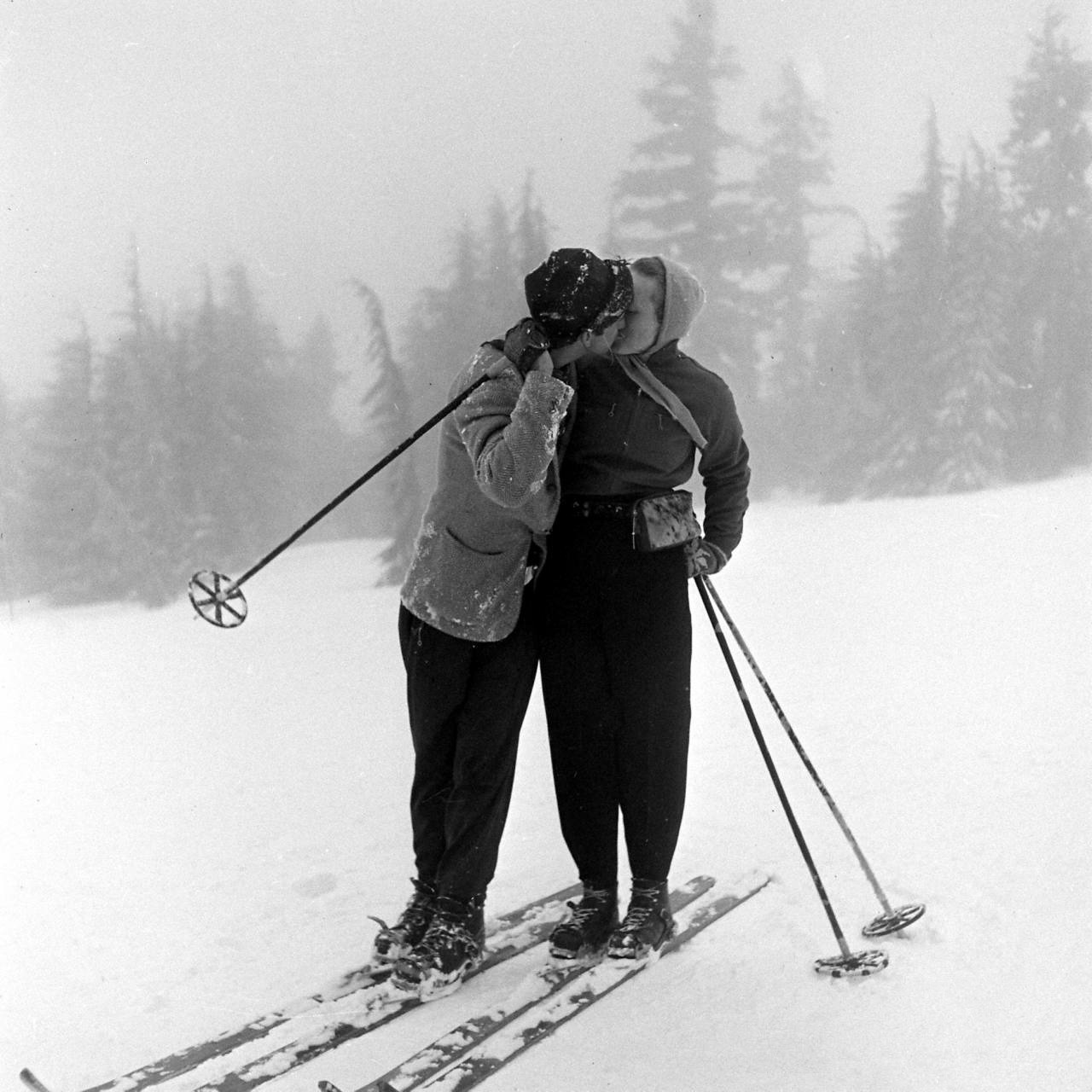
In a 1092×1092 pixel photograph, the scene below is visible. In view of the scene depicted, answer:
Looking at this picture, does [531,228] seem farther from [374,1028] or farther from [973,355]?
[973,355]

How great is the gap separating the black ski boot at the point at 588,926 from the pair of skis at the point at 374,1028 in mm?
81

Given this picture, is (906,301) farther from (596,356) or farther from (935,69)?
(596,356)

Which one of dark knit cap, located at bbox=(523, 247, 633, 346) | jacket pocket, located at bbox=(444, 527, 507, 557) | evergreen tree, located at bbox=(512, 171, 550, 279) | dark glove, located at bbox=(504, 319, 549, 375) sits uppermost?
evergreen tree, located at bbox=(512, 171, 550, 279)

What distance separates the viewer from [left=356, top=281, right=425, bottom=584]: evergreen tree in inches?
302

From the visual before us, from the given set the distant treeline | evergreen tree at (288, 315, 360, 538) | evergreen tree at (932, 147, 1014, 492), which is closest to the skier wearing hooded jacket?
the distant treeline

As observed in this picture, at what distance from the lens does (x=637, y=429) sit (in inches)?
98.9

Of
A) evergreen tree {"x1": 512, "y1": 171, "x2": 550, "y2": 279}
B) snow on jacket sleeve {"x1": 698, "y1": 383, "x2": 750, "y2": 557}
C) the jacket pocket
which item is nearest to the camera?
the jacket pocket

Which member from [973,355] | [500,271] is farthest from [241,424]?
[973,355]

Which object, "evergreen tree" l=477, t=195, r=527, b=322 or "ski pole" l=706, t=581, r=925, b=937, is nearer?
"ski pole" l=706, t=581, r=925, b=937

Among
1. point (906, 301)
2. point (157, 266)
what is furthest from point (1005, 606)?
point (157, 266)

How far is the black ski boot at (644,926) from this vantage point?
2.54m

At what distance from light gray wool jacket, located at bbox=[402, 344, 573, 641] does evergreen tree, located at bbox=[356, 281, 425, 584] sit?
17.2ft

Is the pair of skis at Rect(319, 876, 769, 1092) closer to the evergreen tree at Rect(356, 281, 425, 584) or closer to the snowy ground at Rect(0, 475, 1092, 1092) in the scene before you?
the snowy ground at Rect(0, 475, 1092, 1092)

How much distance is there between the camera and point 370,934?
304 centimetres
